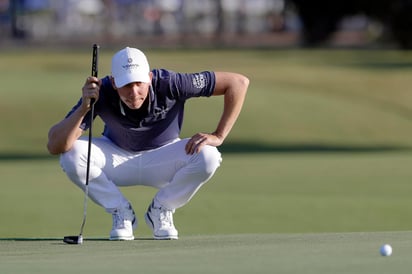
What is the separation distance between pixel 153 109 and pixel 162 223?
0.79 m

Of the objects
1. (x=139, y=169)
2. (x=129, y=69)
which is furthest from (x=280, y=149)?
(x=129, y=69)

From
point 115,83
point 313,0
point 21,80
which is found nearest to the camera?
point 115,83

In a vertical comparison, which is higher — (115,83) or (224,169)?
(115,83)

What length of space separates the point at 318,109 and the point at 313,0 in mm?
32316

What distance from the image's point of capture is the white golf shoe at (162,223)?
8773mm

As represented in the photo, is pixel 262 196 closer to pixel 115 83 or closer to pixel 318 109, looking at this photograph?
pixel 115 83

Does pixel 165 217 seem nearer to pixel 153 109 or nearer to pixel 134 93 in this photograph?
pixel 153 109

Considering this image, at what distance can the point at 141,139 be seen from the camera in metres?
8.90

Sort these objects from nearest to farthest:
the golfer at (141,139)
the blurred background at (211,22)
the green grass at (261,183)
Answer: the green grass at (261,183) → the golfer at (141,139) → the blurred background at (211,22)

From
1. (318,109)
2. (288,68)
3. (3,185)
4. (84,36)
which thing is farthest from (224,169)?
(84,36)

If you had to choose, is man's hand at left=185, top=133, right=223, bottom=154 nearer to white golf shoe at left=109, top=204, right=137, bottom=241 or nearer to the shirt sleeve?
the shirt sleeve

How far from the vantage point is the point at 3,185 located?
16.2 meters

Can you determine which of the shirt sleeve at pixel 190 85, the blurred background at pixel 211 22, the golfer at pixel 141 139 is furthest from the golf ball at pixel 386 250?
the blurred background at pixel 211 22

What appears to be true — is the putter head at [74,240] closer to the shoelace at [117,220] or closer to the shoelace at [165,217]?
the shoelace at [117,220]
